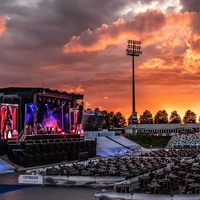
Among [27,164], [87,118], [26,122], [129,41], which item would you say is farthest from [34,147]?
[129,41]

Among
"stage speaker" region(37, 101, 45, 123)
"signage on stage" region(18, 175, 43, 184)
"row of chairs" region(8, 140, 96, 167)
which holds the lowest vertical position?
"signage on stage" region(18, 175, 43, 184)

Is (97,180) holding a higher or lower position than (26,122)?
lower

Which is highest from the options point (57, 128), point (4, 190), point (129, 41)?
point (129, 41)

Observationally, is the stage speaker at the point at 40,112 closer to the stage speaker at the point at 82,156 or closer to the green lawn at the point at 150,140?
the stage speaker at the point at 82,156

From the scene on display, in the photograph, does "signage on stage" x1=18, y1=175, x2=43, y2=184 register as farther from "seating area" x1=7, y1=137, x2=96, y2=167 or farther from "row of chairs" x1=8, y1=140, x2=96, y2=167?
"row of chairs" x1=8, y1=140, x2=96, y2=167

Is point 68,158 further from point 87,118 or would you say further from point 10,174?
point 87,118

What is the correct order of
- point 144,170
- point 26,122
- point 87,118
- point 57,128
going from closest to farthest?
point 144,170 < point 26,122 < point 57,128 < point 87,118

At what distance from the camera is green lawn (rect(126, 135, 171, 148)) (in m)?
111

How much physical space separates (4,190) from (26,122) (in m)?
32.8

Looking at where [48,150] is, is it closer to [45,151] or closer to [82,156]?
[45,151]

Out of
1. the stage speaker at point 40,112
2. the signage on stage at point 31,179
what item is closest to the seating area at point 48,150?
the stage speaker at point 40,112

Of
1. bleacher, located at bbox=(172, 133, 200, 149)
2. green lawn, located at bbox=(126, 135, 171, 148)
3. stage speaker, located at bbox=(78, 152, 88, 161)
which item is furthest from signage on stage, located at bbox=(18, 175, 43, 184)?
green lawn, located at bbox=(126, 135, 171, 148)

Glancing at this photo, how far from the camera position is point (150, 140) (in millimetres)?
113750

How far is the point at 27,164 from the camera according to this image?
59.5m
